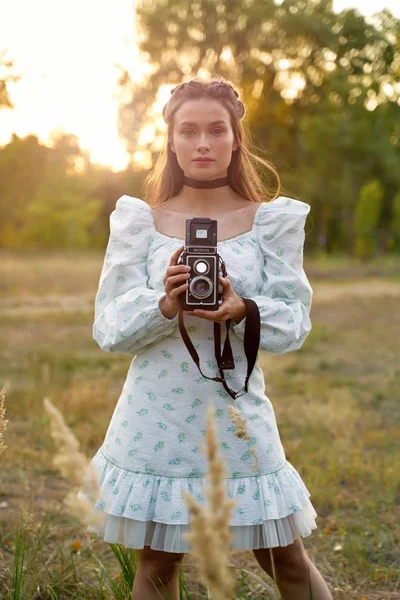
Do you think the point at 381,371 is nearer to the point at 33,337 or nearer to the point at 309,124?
the point at 33,337

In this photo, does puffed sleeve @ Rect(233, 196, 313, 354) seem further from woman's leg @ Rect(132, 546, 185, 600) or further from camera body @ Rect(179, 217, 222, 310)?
woman's leg @ Rect(132, 546, 185, 600)

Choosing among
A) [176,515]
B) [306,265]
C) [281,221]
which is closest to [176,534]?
[176,515]

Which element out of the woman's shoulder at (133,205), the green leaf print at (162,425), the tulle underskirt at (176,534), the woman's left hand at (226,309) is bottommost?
the tulle underskirt at (176,534)

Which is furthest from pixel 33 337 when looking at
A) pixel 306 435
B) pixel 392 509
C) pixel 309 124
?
pixel 309 124

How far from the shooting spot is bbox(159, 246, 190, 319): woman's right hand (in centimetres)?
223

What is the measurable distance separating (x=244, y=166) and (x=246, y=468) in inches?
43.3

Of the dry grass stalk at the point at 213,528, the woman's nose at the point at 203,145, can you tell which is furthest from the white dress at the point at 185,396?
the dry grass stalk at the point at 213,528

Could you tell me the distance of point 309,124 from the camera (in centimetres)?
2756

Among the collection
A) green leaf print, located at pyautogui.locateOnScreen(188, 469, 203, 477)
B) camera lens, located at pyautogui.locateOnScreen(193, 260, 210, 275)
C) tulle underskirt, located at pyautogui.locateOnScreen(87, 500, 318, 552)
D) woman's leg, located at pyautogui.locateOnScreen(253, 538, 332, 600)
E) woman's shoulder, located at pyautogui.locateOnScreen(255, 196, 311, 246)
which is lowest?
woman's leg, located at pyautogui.locateOnScreen(253, 538, 332, 600)

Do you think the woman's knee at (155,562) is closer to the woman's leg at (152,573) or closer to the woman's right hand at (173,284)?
the woman's leg at (152,573)

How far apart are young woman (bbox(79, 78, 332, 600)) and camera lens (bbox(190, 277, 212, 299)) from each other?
0.12 ft

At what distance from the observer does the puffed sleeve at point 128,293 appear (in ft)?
7.74

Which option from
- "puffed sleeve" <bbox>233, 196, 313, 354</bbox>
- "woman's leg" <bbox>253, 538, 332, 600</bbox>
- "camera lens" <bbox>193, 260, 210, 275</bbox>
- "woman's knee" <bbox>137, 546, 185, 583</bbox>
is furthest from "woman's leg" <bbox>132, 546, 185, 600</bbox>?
"camera lens" <bbox>193, 260, 210, 275</bbox>

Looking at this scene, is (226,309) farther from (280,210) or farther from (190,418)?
(280,210)
